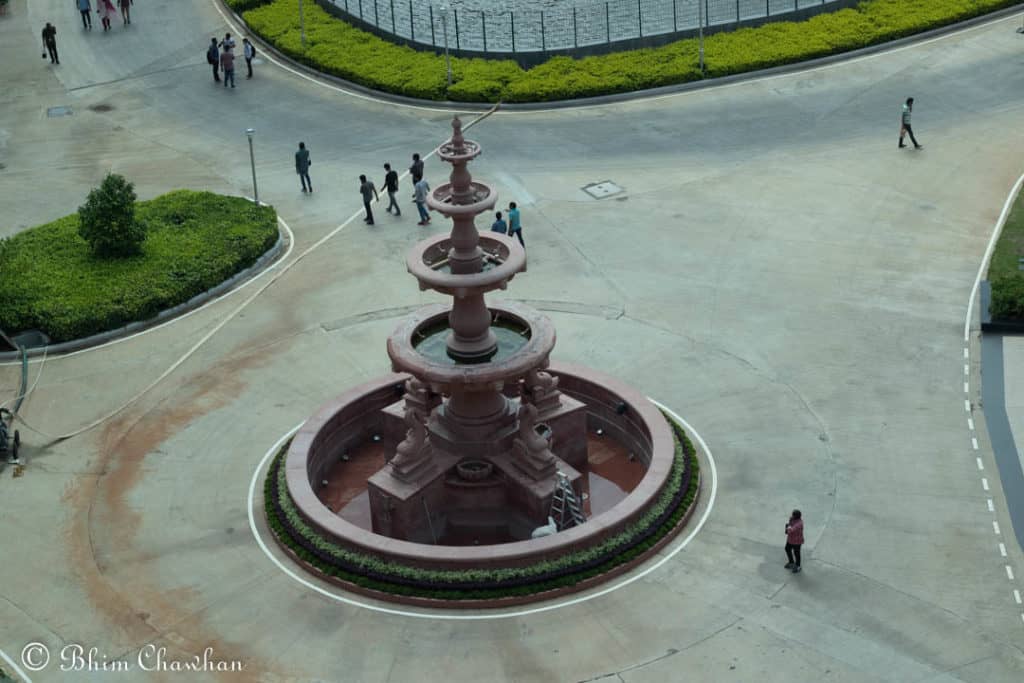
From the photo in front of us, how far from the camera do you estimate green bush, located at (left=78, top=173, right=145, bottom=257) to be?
36375mm

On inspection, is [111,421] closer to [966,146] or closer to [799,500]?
[799,500]

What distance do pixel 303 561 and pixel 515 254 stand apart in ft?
21.8

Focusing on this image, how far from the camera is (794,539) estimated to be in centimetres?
2416

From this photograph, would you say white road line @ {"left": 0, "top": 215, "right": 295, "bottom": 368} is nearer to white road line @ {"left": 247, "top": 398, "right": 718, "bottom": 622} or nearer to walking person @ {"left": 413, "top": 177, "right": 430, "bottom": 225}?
walking person @ {"left": 413, "top": 177, "right": 430, "bottom": 225}

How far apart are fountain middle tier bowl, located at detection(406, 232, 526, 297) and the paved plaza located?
18.4 ft

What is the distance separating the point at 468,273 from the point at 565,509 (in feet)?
15.1

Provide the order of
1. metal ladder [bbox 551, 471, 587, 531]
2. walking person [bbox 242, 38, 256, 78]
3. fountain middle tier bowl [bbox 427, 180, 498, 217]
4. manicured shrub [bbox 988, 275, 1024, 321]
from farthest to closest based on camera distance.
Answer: walking person [bbox 242, 38, 256, 78] → manicured shrub [bbox 988, 275, 1024, 321] → metal ladder [bbox 551, 471, 587, 531] → fountain middle tier bowl [bbox 427, 180, 498, 217]

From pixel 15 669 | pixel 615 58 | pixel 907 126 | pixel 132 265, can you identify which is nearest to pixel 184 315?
pixel 132 265

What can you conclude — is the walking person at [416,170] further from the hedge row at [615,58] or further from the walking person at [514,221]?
the hedge row at [615,58]

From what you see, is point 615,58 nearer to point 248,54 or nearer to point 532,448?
→ point 248,54

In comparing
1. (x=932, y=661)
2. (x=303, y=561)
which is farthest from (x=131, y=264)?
(x=932, y=661)

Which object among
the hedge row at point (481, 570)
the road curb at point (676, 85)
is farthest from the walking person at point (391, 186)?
the hedge row at point (481, 570)

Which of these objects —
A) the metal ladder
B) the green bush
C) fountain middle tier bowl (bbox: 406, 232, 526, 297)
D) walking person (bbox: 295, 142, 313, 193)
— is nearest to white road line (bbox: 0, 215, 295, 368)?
walking person (bbox: 295, 142, 313, 193)

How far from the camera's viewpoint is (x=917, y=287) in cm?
3459
